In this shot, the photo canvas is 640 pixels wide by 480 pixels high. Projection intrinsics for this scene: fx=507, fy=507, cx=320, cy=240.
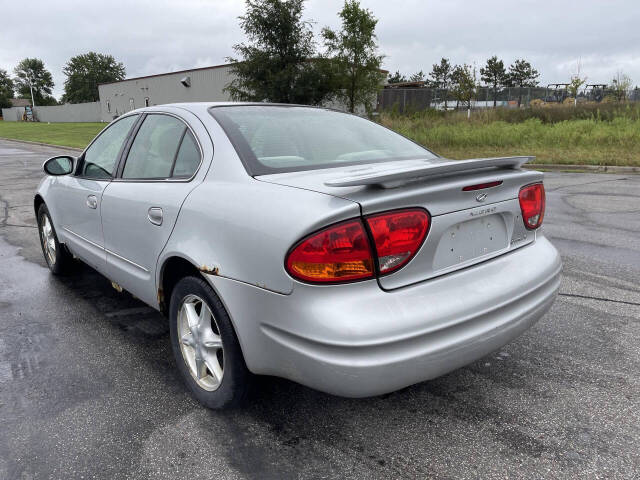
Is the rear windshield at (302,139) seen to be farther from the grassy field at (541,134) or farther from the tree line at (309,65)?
the tree line at (309,65)

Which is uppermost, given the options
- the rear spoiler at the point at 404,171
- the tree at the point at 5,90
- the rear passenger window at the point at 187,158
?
the tree at the point at 5,90

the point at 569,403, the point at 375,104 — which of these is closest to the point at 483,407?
the point at 569,403

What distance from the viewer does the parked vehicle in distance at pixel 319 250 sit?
6.14 feet

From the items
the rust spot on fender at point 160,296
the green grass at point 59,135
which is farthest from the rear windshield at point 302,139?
the green grass at point 59,135

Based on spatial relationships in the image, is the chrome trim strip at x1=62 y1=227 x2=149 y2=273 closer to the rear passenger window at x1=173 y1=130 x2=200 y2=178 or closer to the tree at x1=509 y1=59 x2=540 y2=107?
the rear passenger window at x1=173 y1=130 x2=200 y2=178

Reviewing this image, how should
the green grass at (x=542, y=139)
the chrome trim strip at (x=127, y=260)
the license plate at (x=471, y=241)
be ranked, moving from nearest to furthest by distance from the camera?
the license plate at (x=471, y=241)
the chrome trim strip at (x=127, y=260)
the green grass at (x=542, y=139)

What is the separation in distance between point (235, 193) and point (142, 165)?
1135 mm

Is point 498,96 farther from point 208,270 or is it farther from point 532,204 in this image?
point 208,270

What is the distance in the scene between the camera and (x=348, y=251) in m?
1.88

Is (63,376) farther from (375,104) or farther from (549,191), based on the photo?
(375,104)

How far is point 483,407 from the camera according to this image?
2.46m

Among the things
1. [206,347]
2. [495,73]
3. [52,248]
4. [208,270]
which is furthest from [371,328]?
[495,73]

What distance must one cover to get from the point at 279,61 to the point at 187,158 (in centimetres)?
3209

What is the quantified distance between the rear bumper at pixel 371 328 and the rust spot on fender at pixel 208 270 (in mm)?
23
